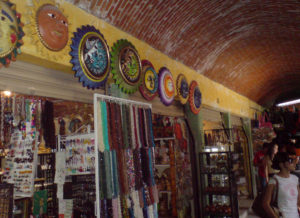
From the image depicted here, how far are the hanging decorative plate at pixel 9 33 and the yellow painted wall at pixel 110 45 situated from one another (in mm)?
96

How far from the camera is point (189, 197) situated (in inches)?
193

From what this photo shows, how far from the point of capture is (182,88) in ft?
14.7

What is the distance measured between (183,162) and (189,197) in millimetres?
665

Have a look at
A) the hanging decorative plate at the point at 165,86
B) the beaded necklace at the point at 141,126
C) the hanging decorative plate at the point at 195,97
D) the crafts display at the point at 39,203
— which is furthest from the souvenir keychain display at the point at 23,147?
the hanging decorative plate at the point at 195,97

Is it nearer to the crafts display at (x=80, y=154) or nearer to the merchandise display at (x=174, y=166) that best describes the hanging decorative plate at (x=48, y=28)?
the crafts display at (x=80, y=154)

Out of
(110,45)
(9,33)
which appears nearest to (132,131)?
(110,45)

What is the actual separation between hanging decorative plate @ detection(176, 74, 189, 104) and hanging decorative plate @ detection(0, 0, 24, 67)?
2.81 meters

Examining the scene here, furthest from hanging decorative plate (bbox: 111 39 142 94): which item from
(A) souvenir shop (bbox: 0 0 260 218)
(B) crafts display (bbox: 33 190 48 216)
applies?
(B) crafts display (bbox: 33 190 48 216)

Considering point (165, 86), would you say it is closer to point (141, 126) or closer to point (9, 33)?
point (141, 126)

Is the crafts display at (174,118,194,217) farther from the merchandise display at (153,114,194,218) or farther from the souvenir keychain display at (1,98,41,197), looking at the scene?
the souvenir keychain display at (1,98,41,197)

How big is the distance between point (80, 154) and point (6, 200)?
3.48 ft

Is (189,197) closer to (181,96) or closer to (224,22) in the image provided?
(181,96)

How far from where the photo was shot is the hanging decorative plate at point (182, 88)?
14.4 ft

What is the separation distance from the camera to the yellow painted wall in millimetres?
2092
